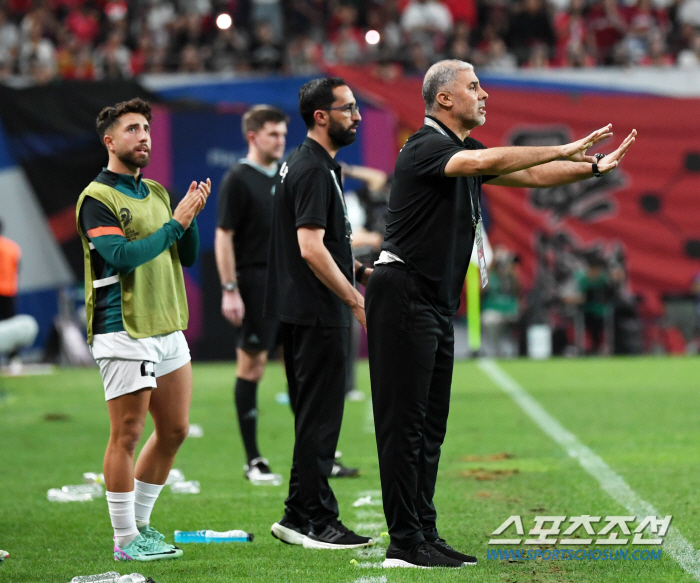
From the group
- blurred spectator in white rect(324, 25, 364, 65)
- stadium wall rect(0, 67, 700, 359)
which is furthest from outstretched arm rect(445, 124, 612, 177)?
blurred spectator in white rect(324, 25, 364, 65)

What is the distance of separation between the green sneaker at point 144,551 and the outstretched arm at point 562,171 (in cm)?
217

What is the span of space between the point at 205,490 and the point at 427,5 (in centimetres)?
1428

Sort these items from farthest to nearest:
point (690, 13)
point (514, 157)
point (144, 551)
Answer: point (690, 13)
point (144, 551)
point (514, 157)

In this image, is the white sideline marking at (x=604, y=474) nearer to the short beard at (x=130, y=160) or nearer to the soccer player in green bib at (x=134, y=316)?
the soccer player in green bib at (x=134, y=316)

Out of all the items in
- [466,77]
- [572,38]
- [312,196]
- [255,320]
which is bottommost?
[255,320]

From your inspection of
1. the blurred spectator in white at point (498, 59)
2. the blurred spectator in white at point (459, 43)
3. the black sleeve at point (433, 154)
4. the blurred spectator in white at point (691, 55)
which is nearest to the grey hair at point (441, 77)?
the black sleeve at point (433, 154)

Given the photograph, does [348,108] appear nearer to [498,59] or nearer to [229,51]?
[229,51]

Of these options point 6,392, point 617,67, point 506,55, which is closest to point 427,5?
point 506,55

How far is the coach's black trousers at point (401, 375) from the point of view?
14.5 feet

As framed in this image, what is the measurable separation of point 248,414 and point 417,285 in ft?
8.80

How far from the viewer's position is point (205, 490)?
6.44 m

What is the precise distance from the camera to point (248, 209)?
6.80 meters

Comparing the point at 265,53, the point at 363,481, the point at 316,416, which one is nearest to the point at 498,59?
the point at 265,53

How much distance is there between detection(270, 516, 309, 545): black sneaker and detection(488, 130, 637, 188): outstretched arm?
1.85 metres
